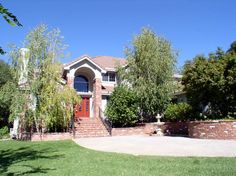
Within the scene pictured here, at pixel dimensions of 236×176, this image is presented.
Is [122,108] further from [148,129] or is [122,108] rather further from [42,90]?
[42,90]

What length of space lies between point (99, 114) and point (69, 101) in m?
6.21

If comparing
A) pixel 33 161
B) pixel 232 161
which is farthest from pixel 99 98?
pixel 232 161

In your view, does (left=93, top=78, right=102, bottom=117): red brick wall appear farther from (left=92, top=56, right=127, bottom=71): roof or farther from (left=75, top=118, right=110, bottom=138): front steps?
(left=92, top=56, right=127, bottom=71): roof

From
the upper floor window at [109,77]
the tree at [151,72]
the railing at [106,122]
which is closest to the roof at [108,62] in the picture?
the upper floor window at [109,77]

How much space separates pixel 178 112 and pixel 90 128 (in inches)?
293

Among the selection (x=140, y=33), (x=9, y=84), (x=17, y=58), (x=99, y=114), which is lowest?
(x=99, y=114)

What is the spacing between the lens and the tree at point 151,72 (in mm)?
24859

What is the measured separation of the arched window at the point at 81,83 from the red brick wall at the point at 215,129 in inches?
547

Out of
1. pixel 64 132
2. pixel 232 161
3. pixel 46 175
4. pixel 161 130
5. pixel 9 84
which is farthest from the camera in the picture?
pixel 161 130

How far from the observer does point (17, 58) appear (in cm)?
2025

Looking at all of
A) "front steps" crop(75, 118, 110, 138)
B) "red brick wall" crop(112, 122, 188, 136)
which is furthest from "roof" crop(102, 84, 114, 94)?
"red brick wall" crop(112, 122, 188, 136)

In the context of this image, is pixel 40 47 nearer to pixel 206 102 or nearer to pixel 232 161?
pixel 206 102

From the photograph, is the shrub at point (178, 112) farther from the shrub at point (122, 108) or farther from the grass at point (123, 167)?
the grass at point (123, 167)

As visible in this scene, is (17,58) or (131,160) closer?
(131,160)
